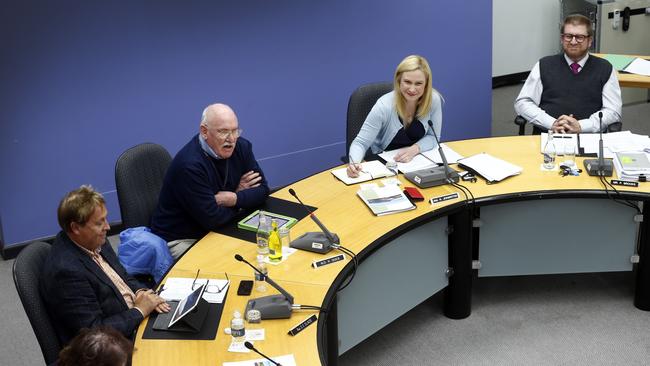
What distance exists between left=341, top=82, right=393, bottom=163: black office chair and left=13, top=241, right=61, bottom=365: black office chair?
7.04 feet

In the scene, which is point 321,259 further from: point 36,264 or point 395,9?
point 395,9

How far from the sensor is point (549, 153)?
13.0ft

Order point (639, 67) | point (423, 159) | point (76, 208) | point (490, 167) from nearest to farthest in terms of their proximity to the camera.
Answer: point (76, 208), point (490, 167), point (423, 159), point (639, 67)

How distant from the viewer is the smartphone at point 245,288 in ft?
9.21

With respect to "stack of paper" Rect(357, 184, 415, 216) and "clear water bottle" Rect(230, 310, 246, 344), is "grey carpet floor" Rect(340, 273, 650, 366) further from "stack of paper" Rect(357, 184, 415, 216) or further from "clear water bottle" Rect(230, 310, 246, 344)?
"clear water bottle" Rect(230, 310, 246, 344)

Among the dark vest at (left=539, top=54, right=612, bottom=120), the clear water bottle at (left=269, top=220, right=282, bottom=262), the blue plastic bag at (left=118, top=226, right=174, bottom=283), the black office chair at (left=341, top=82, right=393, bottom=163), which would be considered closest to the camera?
the clear water bottle at (left=269, top=220, right=282, bottom=262)

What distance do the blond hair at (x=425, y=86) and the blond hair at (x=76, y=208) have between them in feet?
6.57

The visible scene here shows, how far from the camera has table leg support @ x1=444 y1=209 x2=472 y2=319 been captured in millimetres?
3703

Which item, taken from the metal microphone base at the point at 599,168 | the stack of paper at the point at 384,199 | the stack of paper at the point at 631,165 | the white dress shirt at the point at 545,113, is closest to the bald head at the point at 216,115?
the stack of paper at the point at 384,199

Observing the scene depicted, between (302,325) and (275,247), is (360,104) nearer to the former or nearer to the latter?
(275,247)

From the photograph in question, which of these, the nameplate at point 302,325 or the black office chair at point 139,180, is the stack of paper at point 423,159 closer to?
the black office chair at point 139,180

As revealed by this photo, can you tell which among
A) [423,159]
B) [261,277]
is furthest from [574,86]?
[261,277]

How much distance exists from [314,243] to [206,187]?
61 centimetres

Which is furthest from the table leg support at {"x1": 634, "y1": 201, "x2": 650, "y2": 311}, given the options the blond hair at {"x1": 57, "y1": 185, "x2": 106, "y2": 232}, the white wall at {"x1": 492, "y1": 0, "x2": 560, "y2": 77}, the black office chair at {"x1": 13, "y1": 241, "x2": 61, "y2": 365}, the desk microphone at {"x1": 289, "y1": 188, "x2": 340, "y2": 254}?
the white wall at {"x1": 492, "y1": 0, "x2": 560, "y2": 77}
